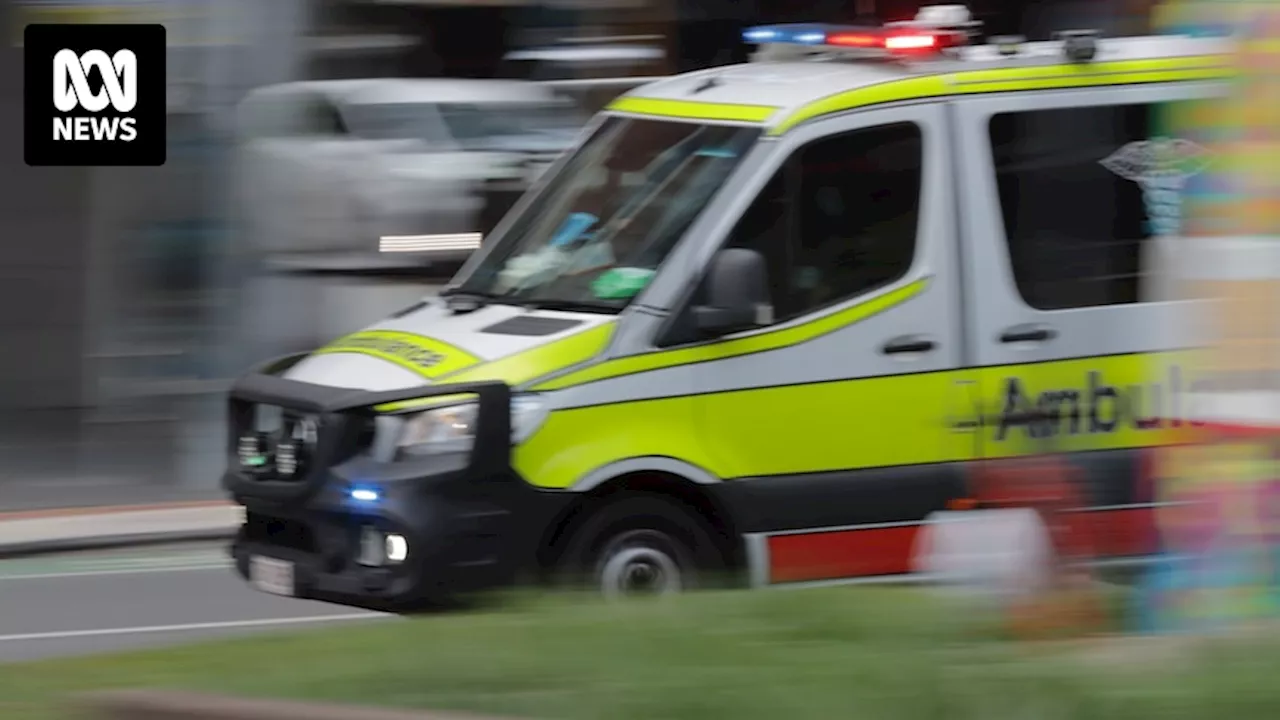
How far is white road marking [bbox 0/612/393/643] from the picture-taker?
928cm

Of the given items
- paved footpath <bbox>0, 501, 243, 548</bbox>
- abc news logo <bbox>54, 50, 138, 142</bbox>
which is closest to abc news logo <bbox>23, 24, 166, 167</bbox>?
abc news logo <bbox>54, 50, 138, 142</bbox>

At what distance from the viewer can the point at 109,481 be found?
13.5 meters

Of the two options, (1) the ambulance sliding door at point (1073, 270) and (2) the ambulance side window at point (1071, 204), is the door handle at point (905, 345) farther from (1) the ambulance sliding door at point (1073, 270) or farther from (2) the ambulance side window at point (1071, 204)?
(2) the ambulance side window at point (1071, 204)

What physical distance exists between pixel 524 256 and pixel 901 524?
1662 mm

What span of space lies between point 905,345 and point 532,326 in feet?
4.18

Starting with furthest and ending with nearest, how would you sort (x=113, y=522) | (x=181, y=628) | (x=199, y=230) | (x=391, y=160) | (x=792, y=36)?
(x=391, y=160) → (x=199, y=230) → (x=113, y=522) → (x=181, y=628) → (x=792, y=36)

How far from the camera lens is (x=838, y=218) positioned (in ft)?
26.5

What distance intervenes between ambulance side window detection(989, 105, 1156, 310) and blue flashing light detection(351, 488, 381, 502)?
2.37 metres

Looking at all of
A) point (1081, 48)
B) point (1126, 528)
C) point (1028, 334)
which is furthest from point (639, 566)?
point (1081, 48)

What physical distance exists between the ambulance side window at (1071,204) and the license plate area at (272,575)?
106 inches

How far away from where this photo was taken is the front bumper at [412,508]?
754cm

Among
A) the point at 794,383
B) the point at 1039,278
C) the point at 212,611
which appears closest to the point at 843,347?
the point at 794,383

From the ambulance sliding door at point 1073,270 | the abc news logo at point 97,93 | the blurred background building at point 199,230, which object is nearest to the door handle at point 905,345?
the ambulance sliding door at point 1073,270

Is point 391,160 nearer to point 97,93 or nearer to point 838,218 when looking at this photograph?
point 97,93
